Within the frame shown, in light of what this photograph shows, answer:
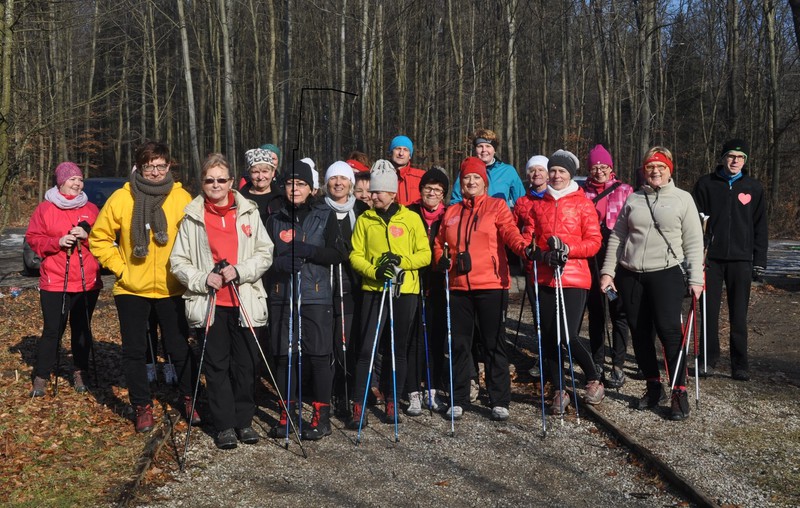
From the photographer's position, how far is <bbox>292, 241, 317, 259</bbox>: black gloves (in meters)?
5.90

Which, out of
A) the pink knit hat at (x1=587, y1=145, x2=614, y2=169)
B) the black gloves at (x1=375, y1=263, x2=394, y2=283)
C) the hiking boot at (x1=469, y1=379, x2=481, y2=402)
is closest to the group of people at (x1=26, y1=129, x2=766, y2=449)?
the black gloves at (x1=375, y1=263, x2=394, y2=283)

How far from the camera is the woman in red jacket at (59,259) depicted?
693 cm

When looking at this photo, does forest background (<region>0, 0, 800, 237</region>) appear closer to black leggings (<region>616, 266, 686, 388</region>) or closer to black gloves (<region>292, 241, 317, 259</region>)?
black leggings (<region>616, 266, 686, 388</region>)

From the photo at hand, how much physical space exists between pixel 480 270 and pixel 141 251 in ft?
8.53

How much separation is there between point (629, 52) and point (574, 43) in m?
4.01

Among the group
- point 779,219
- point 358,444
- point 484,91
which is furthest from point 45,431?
point 484,91

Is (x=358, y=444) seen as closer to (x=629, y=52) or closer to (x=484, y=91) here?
(x=484, y=91)

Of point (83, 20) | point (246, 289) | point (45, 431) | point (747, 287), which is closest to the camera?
point (246, 289)

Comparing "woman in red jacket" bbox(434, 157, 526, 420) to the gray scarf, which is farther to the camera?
"woman in red jacket" bbox(434, 157, 526, 420)

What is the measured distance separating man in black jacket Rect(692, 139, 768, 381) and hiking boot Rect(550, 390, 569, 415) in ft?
6.55

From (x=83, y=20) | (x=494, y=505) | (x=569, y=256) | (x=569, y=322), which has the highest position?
(x=83, y=20)

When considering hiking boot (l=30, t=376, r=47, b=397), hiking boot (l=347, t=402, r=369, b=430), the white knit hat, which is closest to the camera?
hiking boot (l=347, t=402, r=369, b=430)

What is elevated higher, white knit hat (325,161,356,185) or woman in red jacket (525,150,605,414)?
white knit hat (325,161,356,185)

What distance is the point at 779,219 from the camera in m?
26.3
